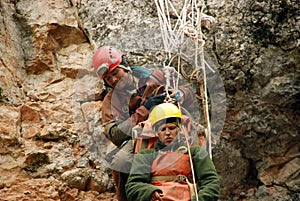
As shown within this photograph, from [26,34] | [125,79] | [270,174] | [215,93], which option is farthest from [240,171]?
[26,34]

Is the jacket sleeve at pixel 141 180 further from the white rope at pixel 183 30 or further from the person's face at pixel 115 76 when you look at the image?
the person's face at pixel 115 76

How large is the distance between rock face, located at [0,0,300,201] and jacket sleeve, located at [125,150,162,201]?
162cm

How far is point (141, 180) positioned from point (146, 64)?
2053 mm

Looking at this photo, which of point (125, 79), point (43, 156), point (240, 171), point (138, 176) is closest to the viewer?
point (138, 176)

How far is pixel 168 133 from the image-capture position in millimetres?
4773

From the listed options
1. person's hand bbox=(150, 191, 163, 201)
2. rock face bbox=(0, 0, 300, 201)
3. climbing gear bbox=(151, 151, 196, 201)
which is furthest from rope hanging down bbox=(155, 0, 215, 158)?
person's hand bbox=(150, 191, 163, 201)

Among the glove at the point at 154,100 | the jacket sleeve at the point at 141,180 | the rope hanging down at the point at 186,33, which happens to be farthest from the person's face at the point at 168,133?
the rope hanging down at the point at 186,33

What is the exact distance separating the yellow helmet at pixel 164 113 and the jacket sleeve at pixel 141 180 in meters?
0.30

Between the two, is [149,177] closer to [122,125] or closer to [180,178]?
[180,178]

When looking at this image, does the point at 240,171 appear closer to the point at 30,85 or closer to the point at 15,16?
the point at 30,85

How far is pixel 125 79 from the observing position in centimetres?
569

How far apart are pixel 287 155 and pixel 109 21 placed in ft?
8.08

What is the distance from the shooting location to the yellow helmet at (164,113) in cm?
481

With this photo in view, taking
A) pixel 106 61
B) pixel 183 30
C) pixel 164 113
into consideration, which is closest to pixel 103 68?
pixel 106 61
